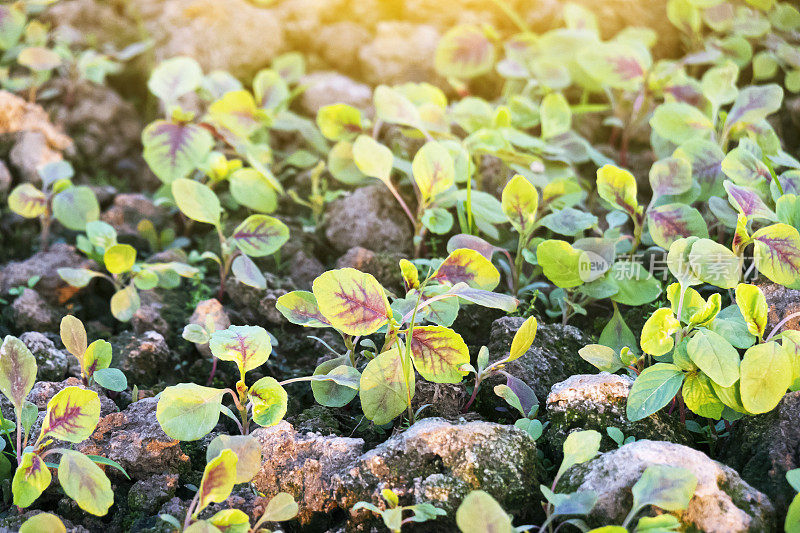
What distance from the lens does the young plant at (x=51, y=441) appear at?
3.83 feet

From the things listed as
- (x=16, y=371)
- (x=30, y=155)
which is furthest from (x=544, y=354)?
(x=30, y=155)

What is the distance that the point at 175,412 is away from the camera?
125cm

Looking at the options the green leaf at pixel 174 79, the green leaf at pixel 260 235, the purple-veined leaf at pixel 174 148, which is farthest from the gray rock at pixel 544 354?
the green leaf at pixel 174 79

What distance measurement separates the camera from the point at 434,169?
1.69m

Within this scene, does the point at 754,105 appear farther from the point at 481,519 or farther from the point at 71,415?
the point at 71,415

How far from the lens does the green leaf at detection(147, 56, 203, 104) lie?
2160 mm

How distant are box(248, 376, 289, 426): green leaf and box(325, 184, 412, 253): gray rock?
66cm

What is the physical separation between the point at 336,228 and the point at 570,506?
1.05 meters

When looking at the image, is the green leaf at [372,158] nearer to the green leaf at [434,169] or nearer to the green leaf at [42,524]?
the green leaf at [434,169]

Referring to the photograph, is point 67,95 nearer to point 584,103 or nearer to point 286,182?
point 286,182

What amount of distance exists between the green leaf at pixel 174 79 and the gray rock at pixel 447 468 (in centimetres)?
141

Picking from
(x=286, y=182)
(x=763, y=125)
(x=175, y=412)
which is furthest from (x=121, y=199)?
(x=763, y=125)

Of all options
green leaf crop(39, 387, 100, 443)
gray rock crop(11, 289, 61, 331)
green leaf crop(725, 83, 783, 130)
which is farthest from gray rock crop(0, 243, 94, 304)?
green leaf crop(725, 83, 783, 130)

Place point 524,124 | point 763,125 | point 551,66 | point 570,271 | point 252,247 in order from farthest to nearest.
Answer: point 551,66, point 524,124, point 763,125, point 252,247, point 570,271
